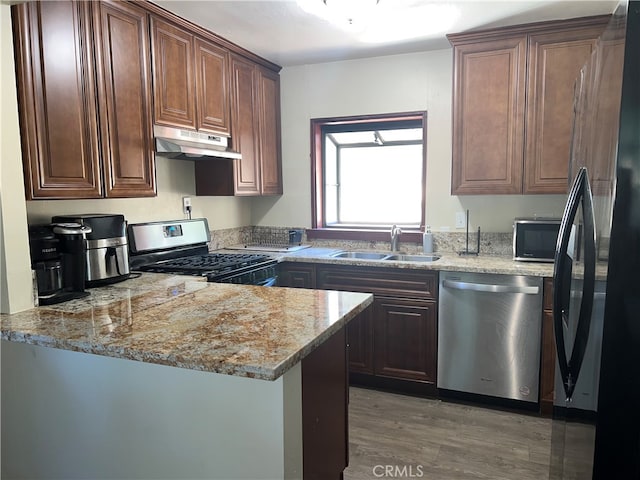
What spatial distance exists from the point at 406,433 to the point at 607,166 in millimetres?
1994

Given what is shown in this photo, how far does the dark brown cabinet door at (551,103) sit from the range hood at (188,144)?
6.44 feet

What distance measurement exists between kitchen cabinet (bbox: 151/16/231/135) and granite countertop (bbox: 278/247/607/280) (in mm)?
1099

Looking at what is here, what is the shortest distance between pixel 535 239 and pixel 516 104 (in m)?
0.87

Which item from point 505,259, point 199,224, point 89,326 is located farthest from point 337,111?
point 89,326

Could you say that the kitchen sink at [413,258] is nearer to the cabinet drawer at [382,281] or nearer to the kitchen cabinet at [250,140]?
the cabinet drawer at [382,281]

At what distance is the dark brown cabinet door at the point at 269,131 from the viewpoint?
372cm

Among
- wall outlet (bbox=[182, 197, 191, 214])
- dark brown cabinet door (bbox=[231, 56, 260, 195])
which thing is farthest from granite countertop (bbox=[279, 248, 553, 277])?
wall outlet (bbox=[182, 197, 191, 214])

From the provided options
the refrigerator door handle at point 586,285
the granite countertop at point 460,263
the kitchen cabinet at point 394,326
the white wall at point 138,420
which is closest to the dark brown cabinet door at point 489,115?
the granite countertop at point 460,263

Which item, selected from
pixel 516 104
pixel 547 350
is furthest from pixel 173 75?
pixel 547 350

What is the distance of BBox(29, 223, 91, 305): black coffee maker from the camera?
1900 millimetres

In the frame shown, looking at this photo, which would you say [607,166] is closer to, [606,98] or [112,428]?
[606,98]

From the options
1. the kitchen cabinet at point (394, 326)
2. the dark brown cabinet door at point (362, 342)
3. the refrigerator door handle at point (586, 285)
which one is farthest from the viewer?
the dark brown cabinet door at point (362, 342)

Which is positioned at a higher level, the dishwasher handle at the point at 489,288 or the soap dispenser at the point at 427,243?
the soap dispenser at the point at 427,243

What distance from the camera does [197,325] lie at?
1630 mm
